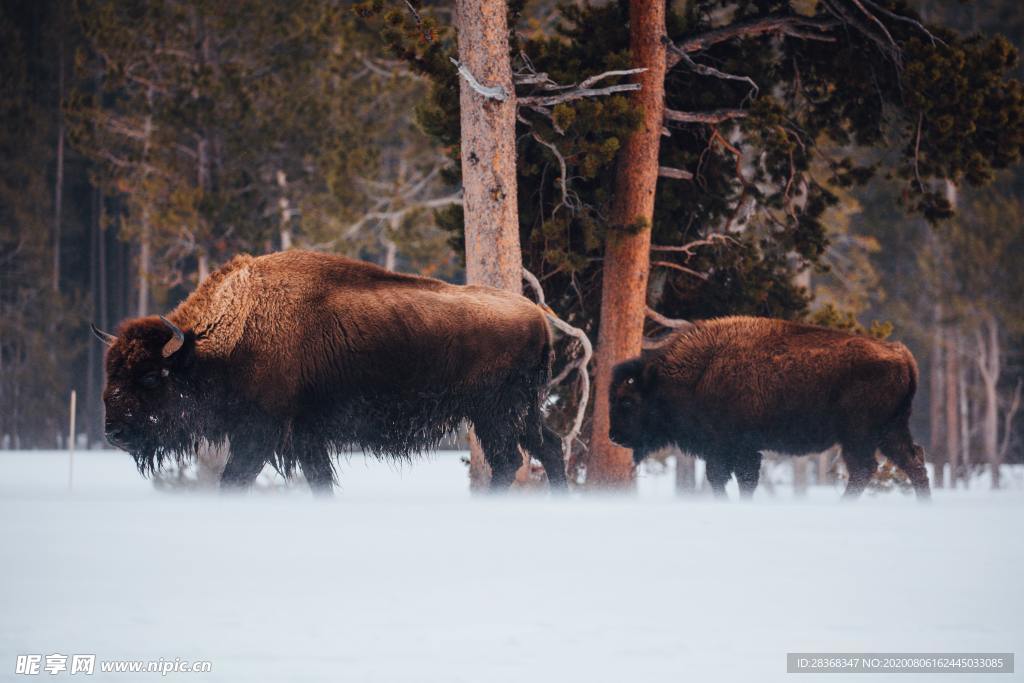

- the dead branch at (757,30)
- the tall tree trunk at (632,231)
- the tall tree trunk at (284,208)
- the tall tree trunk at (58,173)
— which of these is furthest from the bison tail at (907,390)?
the tall tree trunk at (58,173)

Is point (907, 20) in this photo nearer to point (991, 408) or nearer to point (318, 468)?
point (318, 468)

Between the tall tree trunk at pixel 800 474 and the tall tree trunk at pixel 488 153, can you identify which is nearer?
the tall tree trunk at pixel 488 153

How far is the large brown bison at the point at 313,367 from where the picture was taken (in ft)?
29.8

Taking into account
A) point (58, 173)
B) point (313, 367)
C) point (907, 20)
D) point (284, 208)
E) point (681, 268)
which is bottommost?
point (313, 367)

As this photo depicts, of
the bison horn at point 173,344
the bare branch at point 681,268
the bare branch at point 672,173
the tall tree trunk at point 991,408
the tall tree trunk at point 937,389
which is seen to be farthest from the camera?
the tall tree trunk at point 937,389

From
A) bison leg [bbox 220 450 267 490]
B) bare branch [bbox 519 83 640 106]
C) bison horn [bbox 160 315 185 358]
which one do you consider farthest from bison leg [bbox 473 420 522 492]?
bare branch [bbox 519 83 640 106]

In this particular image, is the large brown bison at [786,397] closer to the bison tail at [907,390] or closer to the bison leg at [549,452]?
the bison tail at [907,390]

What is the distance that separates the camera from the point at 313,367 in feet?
30.5

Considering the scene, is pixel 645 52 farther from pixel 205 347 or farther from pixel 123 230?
pixel 123 230

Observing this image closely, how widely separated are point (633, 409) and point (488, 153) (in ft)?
9.48

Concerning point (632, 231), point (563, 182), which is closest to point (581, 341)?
point (632, 231)

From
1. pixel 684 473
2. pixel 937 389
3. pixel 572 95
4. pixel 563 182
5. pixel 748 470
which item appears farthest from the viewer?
pixel 937 389

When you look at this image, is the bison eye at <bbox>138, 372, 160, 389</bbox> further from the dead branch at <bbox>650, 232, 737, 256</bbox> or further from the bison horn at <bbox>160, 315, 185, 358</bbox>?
the dead branch at <bbox>650, 232, 737, 256</bbox>

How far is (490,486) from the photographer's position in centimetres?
1048
